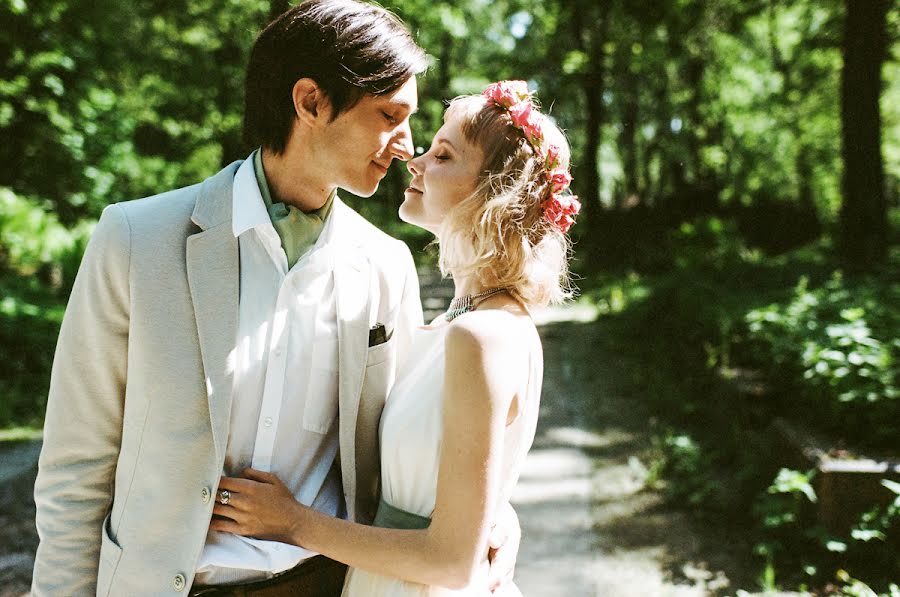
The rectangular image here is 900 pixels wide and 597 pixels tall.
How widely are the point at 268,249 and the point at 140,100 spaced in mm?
19682

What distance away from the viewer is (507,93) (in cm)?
195

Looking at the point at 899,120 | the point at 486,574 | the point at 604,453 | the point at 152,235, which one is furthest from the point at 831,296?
the point at 899,120

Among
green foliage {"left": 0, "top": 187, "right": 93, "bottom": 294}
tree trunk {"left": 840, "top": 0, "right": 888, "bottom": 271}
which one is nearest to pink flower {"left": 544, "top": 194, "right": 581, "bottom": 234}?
tree trunk {"left": 840, "top": 0, "right": 888, "bottom": 271}

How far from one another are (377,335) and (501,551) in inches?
26.8

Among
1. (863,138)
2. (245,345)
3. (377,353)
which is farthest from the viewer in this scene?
(863,138)

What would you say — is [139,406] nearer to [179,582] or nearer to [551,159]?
[179,582]

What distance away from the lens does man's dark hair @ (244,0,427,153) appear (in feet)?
6.31

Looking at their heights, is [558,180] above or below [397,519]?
above

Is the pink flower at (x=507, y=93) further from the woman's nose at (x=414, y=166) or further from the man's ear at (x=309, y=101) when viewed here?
the man's ear at (x=309, y=101)

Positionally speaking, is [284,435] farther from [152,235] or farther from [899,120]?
[899,120]

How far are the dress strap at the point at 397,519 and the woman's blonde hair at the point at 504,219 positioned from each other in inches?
24.3

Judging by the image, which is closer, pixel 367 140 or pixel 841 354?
pixel 367 140

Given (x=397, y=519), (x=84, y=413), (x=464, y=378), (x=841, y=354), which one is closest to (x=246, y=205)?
(x=84, y=413)

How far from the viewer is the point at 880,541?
154 inches
